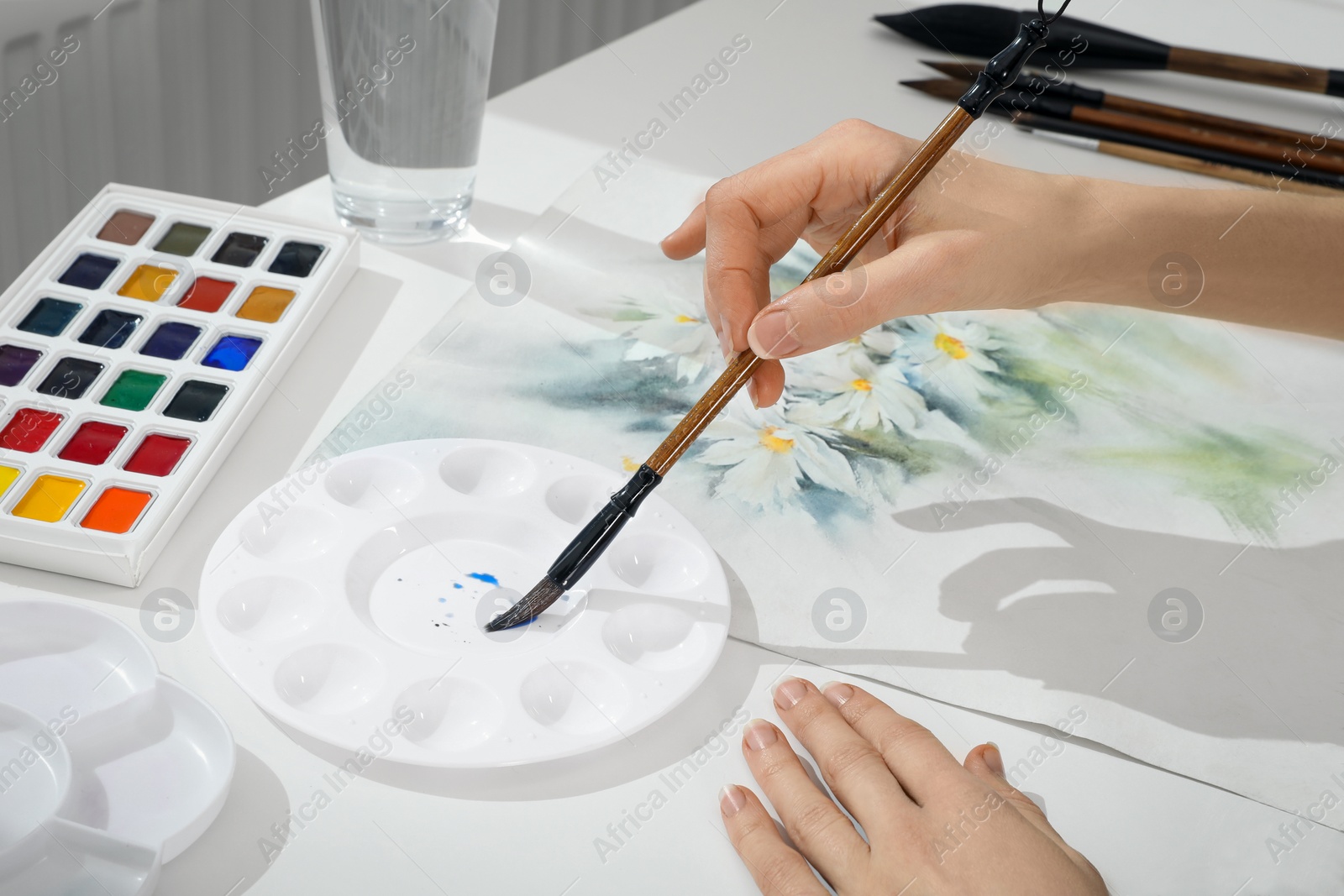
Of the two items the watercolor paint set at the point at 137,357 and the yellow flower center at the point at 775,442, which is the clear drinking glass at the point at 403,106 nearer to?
the watercolor paint set at the point at 137,357

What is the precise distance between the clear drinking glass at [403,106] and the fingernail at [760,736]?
50 cm

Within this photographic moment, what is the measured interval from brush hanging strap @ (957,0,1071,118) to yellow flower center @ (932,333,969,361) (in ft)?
0.95

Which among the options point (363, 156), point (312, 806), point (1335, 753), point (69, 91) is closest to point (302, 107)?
point (69, 91)

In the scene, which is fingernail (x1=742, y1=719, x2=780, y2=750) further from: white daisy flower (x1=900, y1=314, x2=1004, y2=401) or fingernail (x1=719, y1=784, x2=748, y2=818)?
white daisy flower (x1=900, y1=314, x2=1004, y2=401)

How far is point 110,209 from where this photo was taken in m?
0.78

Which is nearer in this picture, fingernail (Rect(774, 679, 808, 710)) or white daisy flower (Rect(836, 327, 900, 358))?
fingernail (Rect(774, 679, 808, 710))

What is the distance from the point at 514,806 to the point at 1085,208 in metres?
0.48

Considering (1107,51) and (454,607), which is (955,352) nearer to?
(454,607)

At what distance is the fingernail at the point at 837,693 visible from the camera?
568 mm

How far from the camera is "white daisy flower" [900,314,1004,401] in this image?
80 cm

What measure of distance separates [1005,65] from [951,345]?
1.05 ft

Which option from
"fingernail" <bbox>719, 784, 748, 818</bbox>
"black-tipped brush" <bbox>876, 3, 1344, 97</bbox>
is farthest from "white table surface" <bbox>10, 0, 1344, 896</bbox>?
"black-tipped brush" <bbox>876, 3, 1344, 97</bbox>

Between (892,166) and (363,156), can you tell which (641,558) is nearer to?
(892,166)

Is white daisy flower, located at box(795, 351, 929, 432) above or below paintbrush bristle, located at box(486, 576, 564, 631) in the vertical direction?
below
